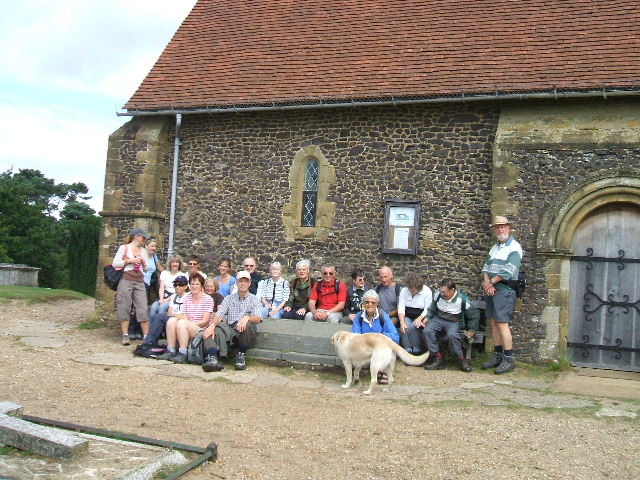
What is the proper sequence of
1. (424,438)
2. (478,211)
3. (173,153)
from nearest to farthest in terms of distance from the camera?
(424,438) → (478,211) → (173,153)

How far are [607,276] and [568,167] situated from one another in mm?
1767

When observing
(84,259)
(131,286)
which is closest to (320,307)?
(131,286)

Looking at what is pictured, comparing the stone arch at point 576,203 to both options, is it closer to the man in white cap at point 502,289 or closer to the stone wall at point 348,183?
the man in white cap at point 502,289

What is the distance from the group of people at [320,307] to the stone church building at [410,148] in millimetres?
836

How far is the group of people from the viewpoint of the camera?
9250 millimetres

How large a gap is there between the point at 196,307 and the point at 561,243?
556 centimetres

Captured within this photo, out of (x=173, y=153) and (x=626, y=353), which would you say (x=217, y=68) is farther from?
(x=626, y=353)

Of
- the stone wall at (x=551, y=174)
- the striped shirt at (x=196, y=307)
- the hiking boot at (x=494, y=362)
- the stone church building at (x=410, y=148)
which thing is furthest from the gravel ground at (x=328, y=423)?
the stone church building at (x=410, y=148)

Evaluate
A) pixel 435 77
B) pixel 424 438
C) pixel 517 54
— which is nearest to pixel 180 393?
pixel 424 438

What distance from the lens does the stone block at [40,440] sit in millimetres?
4832

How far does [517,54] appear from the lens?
11.4 metres

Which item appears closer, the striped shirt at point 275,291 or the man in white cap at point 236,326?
the man in white cap at point 236,326

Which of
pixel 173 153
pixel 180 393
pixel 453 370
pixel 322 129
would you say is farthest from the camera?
pixel 173 153

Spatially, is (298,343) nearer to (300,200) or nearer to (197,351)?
(197,351)
